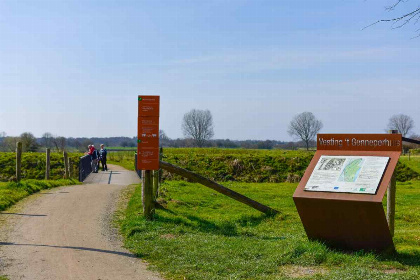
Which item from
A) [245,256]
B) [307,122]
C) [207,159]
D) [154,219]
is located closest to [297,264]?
[245,256]

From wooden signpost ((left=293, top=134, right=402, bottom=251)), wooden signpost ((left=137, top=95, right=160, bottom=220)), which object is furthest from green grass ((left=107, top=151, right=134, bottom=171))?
wooden signpost ((left=293, top=134, right=402, bottom=251))

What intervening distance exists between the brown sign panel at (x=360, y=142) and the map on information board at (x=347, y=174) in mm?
261

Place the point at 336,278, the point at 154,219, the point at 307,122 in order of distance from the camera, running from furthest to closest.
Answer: the point at 307,122 → the point at 154,219 → the point at 336,278

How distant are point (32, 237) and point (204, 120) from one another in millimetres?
92398

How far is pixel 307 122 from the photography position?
3757 inches

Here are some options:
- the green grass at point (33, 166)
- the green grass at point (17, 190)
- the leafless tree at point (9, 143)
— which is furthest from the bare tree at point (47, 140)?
the green grass at point (17, 190)

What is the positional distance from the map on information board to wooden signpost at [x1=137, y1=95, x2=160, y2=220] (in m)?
4.55

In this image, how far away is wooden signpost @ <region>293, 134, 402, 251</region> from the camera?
774cm

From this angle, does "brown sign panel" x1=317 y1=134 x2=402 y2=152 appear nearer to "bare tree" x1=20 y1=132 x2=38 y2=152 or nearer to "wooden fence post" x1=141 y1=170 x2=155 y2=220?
"wooden fence post" x1=141 y1=170 x2=155 y2=220

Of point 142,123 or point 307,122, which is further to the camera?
point 307,122

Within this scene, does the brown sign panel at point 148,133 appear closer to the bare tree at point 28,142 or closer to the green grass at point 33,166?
the green grass at point 33,166

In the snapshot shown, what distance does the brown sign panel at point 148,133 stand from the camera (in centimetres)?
1182

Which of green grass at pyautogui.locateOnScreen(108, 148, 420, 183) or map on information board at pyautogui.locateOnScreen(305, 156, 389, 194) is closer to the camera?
map on information board at pyautogui.locateOnScreen(305, 156, 389, 194)

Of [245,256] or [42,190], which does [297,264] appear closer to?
[245,256]
